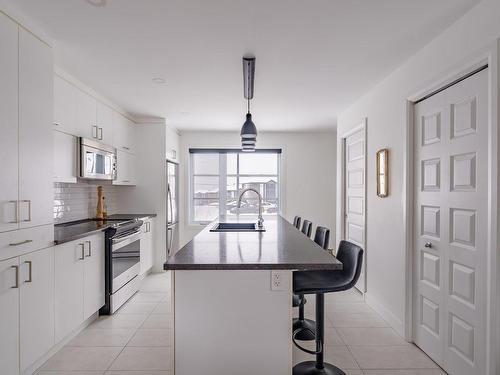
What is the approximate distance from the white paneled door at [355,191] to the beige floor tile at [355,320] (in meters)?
0.59

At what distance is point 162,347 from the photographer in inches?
116

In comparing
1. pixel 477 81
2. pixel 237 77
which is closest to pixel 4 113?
pixel 237 77

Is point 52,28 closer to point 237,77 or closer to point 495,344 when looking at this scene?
point 237,77

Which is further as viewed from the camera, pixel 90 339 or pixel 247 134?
pixel 247 134

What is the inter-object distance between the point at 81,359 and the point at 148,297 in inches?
63.5

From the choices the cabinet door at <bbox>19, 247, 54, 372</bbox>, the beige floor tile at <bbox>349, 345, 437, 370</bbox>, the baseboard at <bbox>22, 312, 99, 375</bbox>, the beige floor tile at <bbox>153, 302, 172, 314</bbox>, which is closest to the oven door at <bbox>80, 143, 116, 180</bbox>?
the cabinet door at <bbox>19, 247, 54, 372</bbox>

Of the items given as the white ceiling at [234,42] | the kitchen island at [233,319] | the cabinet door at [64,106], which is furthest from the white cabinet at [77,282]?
the white ceiling at [234,42]

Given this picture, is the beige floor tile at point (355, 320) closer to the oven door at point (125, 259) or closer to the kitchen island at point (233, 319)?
the kitchen island at point (233, 319)

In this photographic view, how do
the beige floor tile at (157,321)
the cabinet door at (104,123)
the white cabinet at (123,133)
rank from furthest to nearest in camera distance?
the white cabinet at (123,133), the cabinet door at (104,123), the beige floor tile at (157,321)

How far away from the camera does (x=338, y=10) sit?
2219 mm

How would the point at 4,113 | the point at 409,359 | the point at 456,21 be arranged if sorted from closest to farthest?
1. the point at 4,113
2. the point at 456,21
3. the point at 409,359

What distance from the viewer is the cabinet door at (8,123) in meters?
2.13

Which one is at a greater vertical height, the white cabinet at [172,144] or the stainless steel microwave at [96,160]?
the white cabinet at [172,144]

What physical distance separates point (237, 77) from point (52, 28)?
1.69 m
